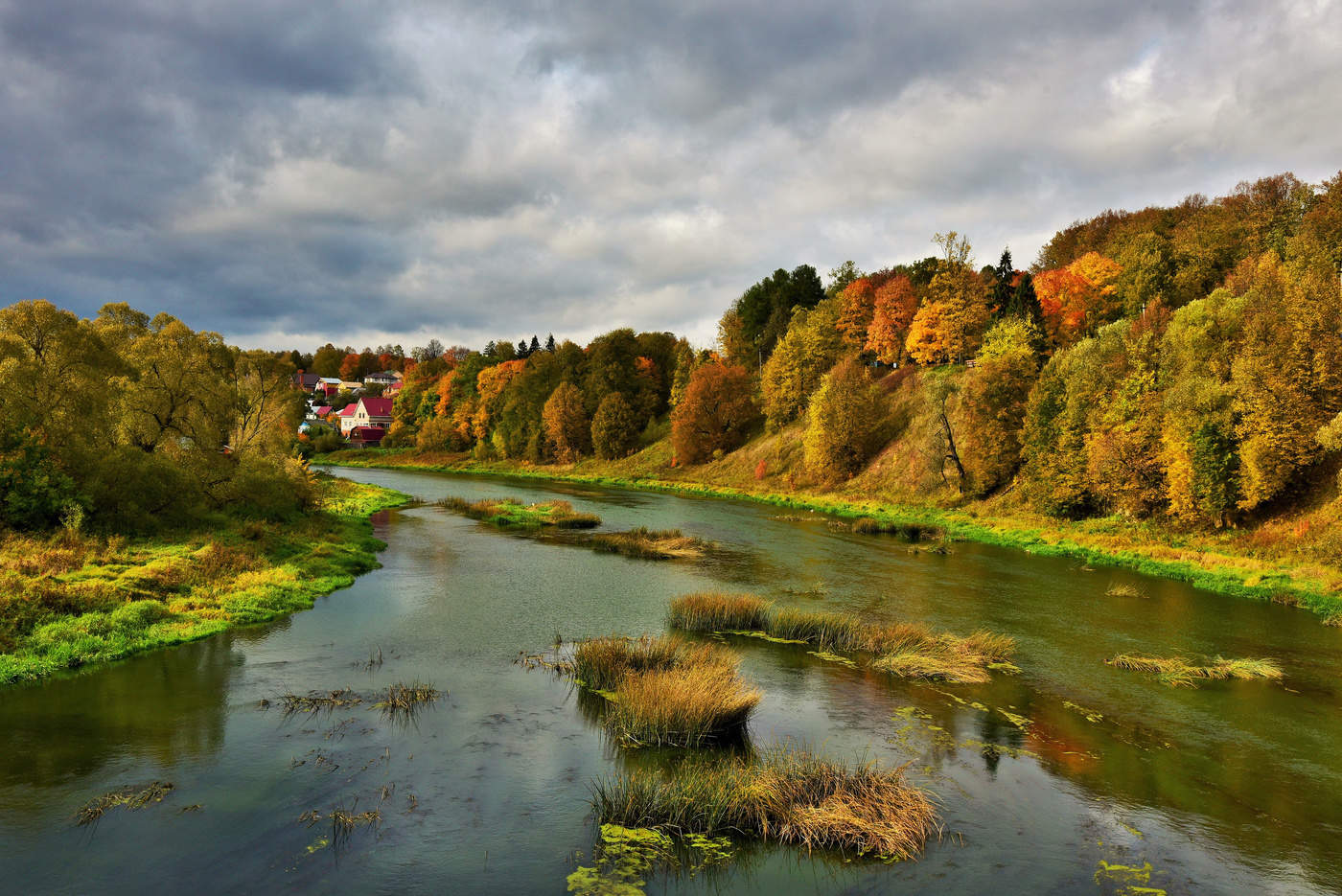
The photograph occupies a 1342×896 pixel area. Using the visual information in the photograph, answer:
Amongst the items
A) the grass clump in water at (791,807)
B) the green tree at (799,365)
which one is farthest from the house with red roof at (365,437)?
the grass clump in water at (791,807)

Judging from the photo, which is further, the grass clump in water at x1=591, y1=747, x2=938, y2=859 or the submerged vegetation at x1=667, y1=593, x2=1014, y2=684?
the submerged vegetation at x1=667, y1=593, x2=1014, y2=684

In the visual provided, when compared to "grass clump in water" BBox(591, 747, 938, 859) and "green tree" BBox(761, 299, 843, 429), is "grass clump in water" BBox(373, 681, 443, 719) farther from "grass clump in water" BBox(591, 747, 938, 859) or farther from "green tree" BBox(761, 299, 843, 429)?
"green tree" BBox(761, 299, 843, 429)

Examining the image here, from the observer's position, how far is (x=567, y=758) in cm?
1400

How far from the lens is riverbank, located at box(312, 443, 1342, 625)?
30328 mm

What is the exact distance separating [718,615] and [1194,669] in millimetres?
14734

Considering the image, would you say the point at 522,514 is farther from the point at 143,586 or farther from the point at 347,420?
the point at 347,420

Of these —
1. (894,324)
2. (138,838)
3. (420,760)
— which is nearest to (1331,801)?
(420,760)

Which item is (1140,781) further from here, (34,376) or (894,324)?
(894,324)

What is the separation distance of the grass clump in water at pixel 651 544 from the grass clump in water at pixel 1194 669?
21009mm

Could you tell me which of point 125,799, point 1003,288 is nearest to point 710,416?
point 1003,288

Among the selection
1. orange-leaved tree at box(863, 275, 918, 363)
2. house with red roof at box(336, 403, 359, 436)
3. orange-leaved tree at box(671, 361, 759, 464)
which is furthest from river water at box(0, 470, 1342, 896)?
house with red roof at box(336, 403, 359, 436)

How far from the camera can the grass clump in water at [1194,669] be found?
2038cm

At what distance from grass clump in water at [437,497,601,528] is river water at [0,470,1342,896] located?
21.4m

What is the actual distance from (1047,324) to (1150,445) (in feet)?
100
